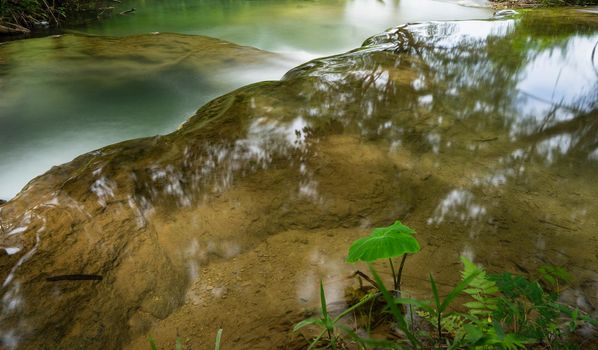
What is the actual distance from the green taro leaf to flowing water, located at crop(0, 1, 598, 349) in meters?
0.38

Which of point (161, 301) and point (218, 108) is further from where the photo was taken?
point (218, 108)

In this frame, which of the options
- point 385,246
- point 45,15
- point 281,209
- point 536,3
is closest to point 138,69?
point 281,209

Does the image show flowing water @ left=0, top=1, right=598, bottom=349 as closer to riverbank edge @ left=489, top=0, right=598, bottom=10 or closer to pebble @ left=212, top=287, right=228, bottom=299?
pebble @ left=212, top=287, right=228, bottom=299

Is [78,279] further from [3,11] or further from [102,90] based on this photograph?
[3,11]

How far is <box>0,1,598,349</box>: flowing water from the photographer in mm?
1612

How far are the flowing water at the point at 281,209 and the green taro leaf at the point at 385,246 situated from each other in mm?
381

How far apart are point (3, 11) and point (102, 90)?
5057 millimetres

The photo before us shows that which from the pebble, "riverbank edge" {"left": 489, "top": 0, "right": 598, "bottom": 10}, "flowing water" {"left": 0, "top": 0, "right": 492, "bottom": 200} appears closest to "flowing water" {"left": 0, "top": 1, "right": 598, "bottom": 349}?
the pebble

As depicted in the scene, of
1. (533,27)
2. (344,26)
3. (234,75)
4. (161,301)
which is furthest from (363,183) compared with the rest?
(344,26)

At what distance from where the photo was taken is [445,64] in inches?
183

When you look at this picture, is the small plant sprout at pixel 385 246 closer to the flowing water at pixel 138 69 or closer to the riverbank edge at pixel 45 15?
the flowing water at pixel 138 69

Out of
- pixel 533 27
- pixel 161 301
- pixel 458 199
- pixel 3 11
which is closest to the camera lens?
pixel 161 301

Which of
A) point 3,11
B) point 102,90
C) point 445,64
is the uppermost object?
point 3,11

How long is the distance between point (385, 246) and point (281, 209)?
100cm
